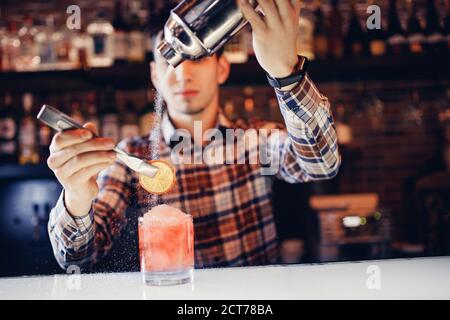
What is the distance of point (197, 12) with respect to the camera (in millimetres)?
1016

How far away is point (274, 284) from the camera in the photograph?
106 cm

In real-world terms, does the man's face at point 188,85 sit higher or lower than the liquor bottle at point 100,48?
lower

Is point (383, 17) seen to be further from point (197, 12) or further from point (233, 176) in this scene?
point (197, 12)

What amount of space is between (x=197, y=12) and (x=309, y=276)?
54 cm

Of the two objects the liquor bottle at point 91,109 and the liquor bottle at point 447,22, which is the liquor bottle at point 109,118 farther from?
the liquor bottle at point 447,22

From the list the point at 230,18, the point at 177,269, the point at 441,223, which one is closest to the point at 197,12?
the point at 230,18

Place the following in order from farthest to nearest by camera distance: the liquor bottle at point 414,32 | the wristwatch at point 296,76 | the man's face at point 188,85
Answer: the liquor bottle at point 414,32 < the man's face at point 188,85 < the wristwatch at point 296,76

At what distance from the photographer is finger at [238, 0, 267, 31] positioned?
102 centimetres

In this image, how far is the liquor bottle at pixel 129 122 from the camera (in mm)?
2857

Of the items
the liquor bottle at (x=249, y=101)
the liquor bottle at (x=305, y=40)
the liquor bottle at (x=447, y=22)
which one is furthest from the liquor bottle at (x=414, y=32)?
the liquor bottle at (x=249, y=101)

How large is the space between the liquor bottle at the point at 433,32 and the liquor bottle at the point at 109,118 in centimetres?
159

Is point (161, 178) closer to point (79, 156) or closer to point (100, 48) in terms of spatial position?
point (79, 156)

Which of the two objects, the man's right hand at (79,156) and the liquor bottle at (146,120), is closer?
the man's right hand at (79,156)

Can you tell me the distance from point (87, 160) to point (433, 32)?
96.9 inches
